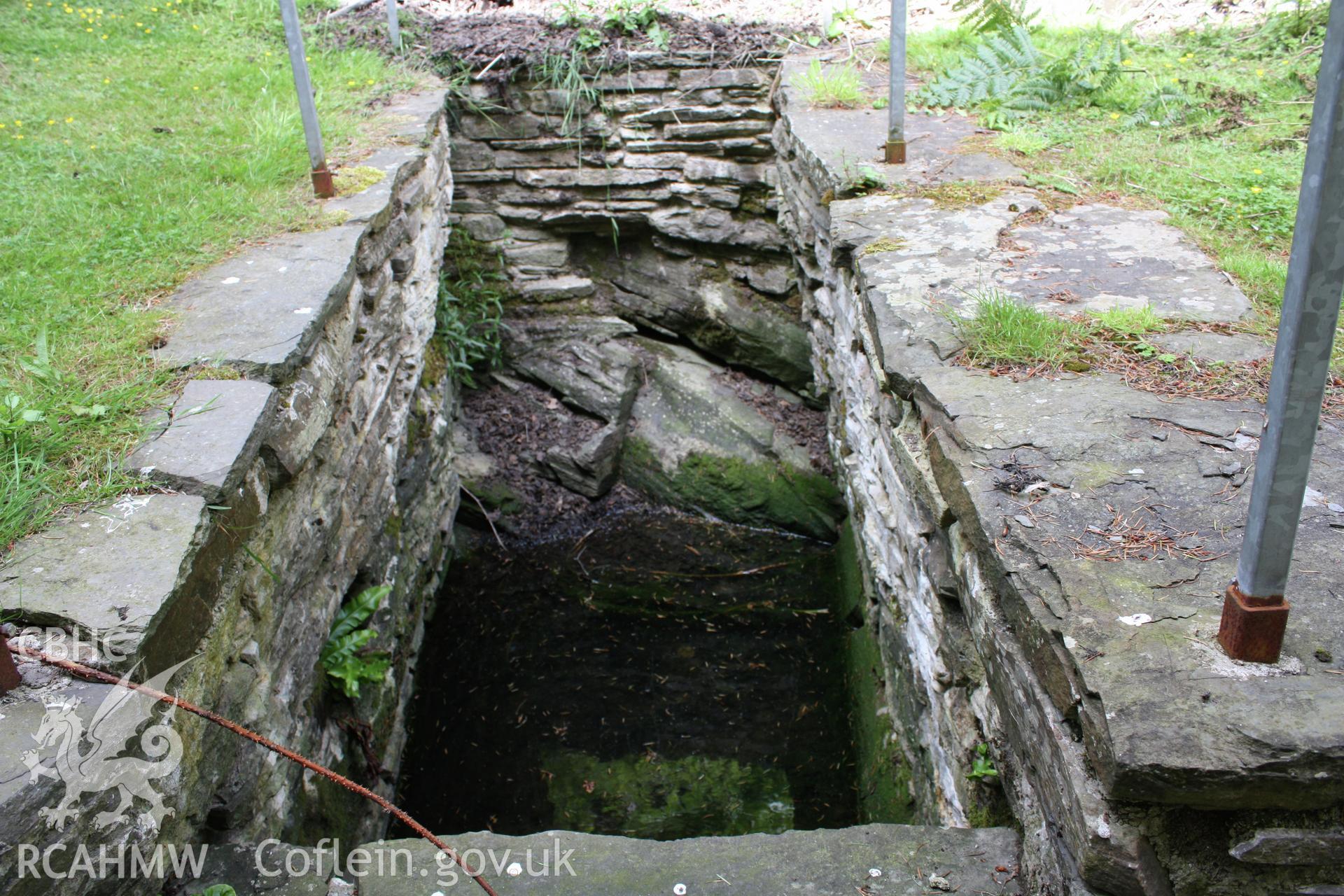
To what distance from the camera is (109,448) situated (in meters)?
1.95

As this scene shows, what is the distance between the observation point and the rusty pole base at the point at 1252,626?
125 centimetres

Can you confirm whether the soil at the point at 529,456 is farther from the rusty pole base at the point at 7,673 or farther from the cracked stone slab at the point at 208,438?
the rusty pole base at the point at 7,673

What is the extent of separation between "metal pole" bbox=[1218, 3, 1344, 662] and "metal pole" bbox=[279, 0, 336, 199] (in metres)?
3.26

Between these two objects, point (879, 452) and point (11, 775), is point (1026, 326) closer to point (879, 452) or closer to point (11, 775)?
point (879, 452)

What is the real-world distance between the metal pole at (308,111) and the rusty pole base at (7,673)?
2484mm

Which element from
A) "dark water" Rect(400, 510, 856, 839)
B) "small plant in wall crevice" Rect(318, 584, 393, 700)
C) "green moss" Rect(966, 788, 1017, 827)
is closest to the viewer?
"green moss" Rect(966, 788, 1017, 827)

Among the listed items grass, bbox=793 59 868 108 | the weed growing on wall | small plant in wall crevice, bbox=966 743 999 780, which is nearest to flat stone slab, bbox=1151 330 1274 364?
small plant in wall crevice, bbox=966 743 999 780

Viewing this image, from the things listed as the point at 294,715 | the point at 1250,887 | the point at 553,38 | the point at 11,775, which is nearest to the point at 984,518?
the point at 1250,887

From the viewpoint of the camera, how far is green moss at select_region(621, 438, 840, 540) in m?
5.09

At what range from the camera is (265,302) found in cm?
264

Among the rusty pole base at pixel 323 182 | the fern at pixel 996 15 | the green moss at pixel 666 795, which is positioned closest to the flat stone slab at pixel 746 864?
the green moss at pixel 666 795

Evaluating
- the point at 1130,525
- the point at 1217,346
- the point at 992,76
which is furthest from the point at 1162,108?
the point at 1130,525

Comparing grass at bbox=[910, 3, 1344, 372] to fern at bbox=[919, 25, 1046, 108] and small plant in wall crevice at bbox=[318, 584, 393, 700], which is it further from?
small plant in wall crevice at bbox=[318, 584, 393, 700]

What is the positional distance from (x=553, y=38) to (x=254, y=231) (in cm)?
278
